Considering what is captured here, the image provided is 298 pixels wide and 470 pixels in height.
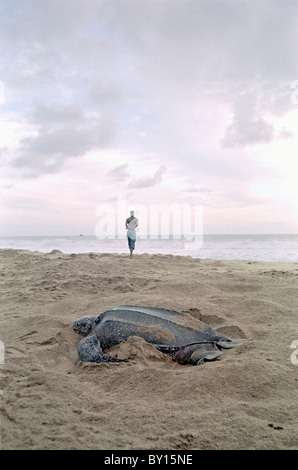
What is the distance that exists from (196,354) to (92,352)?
0.84 meters

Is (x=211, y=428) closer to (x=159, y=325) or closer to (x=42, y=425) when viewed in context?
(x=42, y=425)

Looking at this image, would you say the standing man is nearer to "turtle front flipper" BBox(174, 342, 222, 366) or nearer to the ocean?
the ocean

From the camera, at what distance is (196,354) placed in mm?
2480

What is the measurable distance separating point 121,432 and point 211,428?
0.44m

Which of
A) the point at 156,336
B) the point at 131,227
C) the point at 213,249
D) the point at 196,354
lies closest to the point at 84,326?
the point at 156,336

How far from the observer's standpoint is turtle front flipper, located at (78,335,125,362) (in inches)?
98.9

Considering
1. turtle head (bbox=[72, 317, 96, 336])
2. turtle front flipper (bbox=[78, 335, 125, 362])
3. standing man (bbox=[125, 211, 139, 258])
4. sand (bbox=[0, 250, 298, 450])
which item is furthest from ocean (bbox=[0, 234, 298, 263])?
turtle front flipper (bbox=[78, 335, 125, 362])

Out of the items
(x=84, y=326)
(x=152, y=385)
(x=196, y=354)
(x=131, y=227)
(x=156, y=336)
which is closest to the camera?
(x=152, y=385)

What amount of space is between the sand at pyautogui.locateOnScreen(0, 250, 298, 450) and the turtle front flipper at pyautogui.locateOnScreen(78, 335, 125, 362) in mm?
77

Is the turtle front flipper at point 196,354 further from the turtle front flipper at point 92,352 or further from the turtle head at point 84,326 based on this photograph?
the turtle head at point 84,326

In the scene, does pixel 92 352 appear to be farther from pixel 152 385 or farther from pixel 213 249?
pixel 213 249

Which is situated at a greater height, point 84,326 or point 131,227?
point 131,227

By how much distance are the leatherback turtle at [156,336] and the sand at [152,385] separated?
0.08 metres

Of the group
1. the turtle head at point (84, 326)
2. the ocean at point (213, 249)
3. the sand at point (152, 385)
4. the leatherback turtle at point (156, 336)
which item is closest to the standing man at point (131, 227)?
the ocean at point (213, 249)
